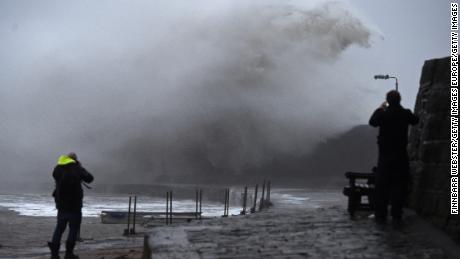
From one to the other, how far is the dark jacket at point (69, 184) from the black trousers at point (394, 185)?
4.18 metres

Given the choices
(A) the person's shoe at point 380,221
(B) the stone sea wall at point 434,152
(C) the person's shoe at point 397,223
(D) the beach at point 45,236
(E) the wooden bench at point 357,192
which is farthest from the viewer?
(D) the beach at point 45,236

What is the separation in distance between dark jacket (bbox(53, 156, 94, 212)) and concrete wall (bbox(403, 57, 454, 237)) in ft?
15.2

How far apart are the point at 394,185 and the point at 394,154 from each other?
38 cm

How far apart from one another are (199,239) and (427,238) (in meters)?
2.48

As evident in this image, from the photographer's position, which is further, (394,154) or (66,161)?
(66,161)

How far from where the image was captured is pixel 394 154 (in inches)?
290

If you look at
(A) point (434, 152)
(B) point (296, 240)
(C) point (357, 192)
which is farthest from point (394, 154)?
(B) point (296, 240)

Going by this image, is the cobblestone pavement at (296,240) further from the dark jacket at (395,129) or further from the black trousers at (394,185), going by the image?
the dark jacket at (395,129)

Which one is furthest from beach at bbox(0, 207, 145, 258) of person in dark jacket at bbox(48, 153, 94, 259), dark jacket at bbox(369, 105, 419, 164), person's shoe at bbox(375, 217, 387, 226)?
dark jacket at bbox(369, 105, 419, 164)

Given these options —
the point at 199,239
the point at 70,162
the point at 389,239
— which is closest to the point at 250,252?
the point at 199,239

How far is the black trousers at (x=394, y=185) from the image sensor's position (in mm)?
7320

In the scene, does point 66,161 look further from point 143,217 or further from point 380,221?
point 143,217

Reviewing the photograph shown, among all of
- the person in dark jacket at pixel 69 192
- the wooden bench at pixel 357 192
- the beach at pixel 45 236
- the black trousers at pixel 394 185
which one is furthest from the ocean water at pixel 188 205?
the black trousers at pixel 394 185

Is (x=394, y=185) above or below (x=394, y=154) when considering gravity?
below
